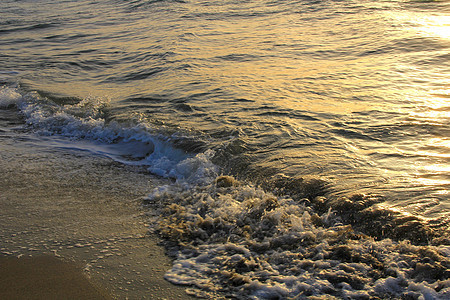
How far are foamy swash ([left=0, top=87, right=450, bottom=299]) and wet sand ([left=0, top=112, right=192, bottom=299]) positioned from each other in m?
0.22

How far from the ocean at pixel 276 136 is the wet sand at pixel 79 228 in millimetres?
198

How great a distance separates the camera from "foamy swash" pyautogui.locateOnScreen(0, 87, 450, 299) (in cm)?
312

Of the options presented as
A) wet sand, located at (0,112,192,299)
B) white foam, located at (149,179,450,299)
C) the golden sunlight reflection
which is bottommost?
white foam, located at (149,179,450,299)

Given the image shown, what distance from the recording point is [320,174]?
16.2 ft

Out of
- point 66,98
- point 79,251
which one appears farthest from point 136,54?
point 79,251

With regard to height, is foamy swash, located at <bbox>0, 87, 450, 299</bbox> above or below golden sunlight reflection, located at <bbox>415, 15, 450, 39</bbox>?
below

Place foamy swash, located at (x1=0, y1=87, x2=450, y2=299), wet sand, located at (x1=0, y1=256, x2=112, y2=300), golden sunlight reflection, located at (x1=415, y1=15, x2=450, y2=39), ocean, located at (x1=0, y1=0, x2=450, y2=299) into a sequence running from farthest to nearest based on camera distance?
golden sunlight reflection, located at (x1=415, y1=15, x2=450, y2=39) → ocean, located at (x1=0, y1=0, x2=450, y2=299) → foamy swash, located at (x1=0, y1=87, x2=450, y2=299) → wet sand, located at (x1=0, y1=256, x2=112, y2=300)

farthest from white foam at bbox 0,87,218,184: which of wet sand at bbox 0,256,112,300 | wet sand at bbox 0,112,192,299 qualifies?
wet sand at bbox 0,256,112,300

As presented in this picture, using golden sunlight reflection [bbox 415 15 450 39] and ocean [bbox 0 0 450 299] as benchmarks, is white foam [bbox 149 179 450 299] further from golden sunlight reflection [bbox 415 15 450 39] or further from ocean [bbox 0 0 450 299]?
golden sunlight reflection [bbox 415 15 450 39]

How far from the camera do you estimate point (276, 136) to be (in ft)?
20.3

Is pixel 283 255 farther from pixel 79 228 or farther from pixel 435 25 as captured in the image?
pixel 435 25

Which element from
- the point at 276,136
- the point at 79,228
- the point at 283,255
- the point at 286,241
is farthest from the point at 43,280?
the point at 276,136

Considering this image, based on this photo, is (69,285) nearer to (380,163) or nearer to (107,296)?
(107,296)

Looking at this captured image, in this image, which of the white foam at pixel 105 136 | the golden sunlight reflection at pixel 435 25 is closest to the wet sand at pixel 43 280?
the white foam at pixel 105 136
